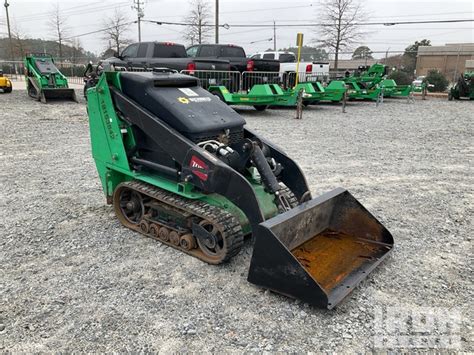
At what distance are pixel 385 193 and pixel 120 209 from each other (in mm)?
3553

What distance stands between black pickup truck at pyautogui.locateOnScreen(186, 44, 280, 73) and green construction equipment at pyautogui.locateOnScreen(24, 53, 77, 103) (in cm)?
490

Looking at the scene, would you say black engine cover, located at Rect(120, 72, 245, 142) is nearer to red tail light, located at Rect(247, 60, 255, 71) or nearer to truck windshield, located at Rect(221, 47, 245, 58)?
red tail light, located at Rect(247, 60, 255, 71)

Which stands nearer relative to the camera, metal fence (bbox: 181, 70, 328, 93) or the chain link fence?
metal fence (bbox: 181, 70, 328, 93)

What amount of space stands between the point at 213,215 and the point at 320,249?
0.99m

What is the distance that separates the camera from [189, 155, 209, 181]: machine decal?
11.5 feet

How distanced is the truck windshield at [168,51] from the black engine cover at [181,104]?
9720 millimetres

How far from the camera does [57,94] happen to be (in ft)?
49.5

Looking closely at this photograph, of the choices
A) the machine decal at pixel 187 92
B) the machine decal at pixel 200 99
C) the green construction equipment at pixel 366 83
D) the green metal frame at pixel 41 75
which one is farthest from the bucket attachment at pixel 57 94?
the machine decal at pixel 200 99

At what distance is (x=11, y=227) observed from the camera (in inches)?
172

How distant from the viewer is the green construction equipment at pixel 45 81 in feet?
48.7

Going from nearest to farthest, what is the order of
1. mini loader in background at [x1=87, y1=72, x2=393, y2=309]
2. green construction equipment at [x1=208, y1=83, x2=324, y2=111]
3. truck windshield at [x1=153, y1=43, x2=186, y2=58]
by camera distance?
mini loader in background at [x1=87, y1=72, x2=393, y2=309]
green construction equipment at [x1=208, y1=83, x2=324, y2=111]
truck windshield at [x1=153, y1=43, x2=186, y2=58]

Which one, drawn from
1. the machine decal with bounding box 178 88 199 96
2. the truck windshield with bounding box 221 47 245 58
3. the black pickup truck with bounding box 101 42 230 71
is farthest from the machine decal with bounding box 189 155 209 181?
the truck windshield with bounding box 221 47 245 58

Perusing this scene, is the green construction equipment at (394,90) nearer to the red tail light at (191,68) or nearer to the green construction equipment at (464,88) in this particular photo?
the green construction equipment at (464,88)

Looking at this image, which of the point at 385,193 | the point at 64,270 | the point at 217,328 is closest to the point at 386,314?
the point at 217,328
